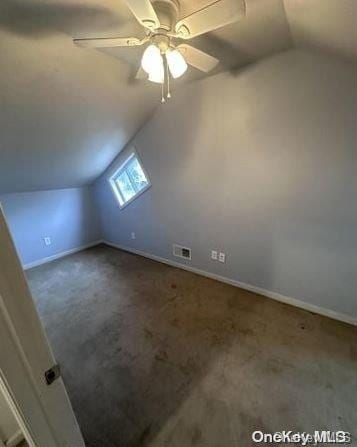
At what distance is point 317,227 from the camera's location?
2072 millimetres

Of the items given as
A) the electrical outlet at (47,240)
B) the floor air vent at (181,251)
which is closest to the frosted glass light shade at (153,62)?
the floor air vent at (181,251)

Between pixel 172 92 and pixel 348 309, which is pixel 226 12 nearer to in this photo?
pixel 172 92

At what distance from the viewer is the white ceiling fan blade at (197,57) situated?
4.28 ft

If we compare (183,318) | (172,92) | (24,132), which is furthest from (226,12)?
(183,318)

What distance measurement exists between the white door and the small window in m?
2.70

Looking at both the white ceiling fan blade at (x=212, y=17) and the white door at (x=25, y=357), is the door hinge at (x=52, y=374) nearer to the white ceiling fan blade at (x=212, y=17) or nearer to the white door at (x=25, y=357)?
the white door at (x=25, y=357)

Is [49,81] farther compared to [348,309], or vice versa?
[348,309]

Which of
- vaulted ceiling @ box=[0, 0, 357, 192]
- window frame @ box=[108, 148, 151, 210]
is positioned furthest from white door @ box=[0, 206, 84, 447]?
window frame @ box=[108, 148, 151, 210]

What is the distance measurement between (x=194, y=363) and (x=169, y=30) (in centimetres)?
223

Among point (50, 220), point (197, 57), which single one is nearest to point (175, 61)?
point (197, 57)

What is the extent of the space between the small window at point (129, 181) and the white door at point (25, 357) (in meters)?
2.70

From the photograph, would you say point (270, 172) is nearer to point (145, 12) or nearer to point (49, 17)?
point (145, 12)

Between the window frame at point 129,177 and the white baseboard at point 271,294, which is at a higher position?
the window frame at point 129,177

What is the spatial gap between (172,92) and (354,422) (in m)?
3.19
